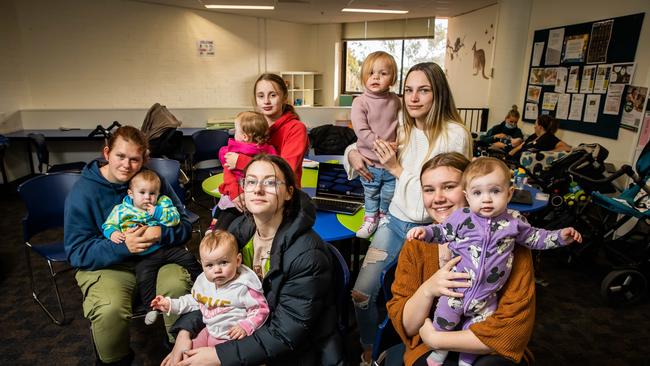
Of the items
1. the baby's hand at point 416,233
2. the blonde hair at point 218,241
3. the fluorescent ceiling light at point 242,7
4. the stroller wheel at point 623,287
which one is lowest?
the stroller wheel at point 623,287

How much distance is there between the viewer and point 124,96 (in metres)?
6.96

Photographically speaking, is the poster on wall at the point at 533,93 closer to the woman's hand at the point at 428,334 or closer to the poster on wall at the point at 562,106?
the poster on wall at the point at 562,106

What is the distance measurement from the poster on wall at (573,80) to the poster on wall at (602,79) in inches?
13.8

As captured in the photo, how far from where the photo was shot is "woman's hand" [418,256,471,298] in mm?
1242

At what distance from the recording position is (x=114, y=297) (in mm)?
1800

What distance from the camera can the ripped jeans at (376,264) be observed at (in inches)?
74.9

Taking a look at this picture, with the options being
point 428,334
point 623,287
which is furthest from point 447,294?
point 623,287

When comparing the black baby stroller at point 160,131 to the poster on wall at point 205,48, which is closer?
the black baby stroller at point 160,131

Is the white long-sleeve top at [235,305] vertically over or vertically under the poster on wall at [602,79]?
under

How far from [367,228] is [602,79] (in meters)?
4.01

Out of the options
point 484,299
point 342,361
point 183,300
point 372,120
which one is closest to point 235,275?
point 183,300

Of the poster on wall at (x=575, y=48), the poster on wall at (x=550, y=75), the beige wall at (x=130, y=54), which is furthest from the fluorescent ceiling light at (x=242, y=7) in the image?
the poster on wall at (x=575, y=48)

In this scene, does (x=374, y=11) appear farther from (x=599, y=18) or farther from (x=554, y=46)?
(x=599, y=18)

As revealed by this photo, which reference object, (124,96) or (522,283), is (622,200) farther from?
(124,96)
